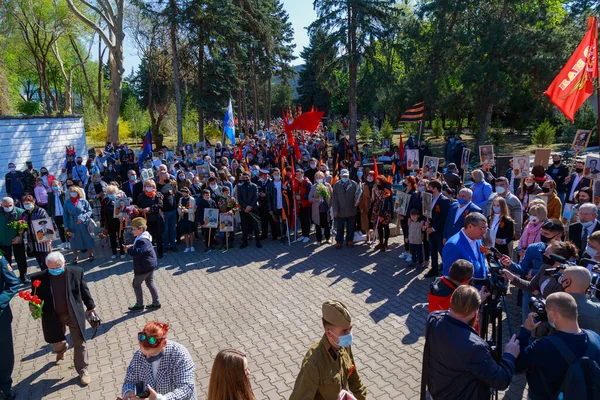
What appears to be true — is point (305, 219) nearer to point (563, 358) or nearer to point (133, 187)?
point (133, 187)

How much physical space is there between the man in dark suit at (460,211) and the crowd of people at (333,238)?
0.10ft

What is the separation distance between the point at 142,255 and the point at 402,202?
18.5 ft

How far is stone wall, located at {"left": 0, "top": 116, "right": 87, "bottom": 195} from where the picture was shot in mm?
16969

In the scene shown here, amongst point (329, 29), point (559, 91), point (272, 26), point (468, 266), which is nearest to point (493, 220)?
point (559, 91)

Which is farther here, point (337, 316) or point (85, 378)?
point (85, 378)

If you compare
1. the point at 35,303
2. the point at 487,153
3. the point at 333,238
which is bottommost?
the point at 333,238

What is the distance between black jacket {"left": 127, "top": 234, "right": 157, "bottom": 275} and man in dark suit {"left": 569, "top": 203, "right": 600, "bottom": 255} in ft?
22.1

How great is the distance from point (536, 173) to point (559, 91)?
2.35 m

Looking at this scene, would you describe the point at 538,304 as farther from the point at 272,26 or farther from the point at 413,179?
the point at 272,26

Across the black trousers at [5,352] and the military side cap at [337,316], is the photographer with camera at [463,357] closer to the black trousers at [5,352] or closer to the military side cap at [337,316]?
the military side cap at [337,316]

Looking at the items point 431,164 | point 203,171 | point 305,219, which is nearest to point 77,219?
point 203,171

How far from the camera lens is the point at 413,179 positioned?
360 inches

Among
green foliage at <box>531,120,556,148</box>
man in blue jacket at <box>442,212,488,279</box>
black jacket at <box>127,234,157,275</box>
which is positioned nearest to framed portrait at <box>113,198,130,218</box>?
black jacket at <box>127,234,157,275</box>

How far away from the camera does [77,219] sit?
9.51 m
